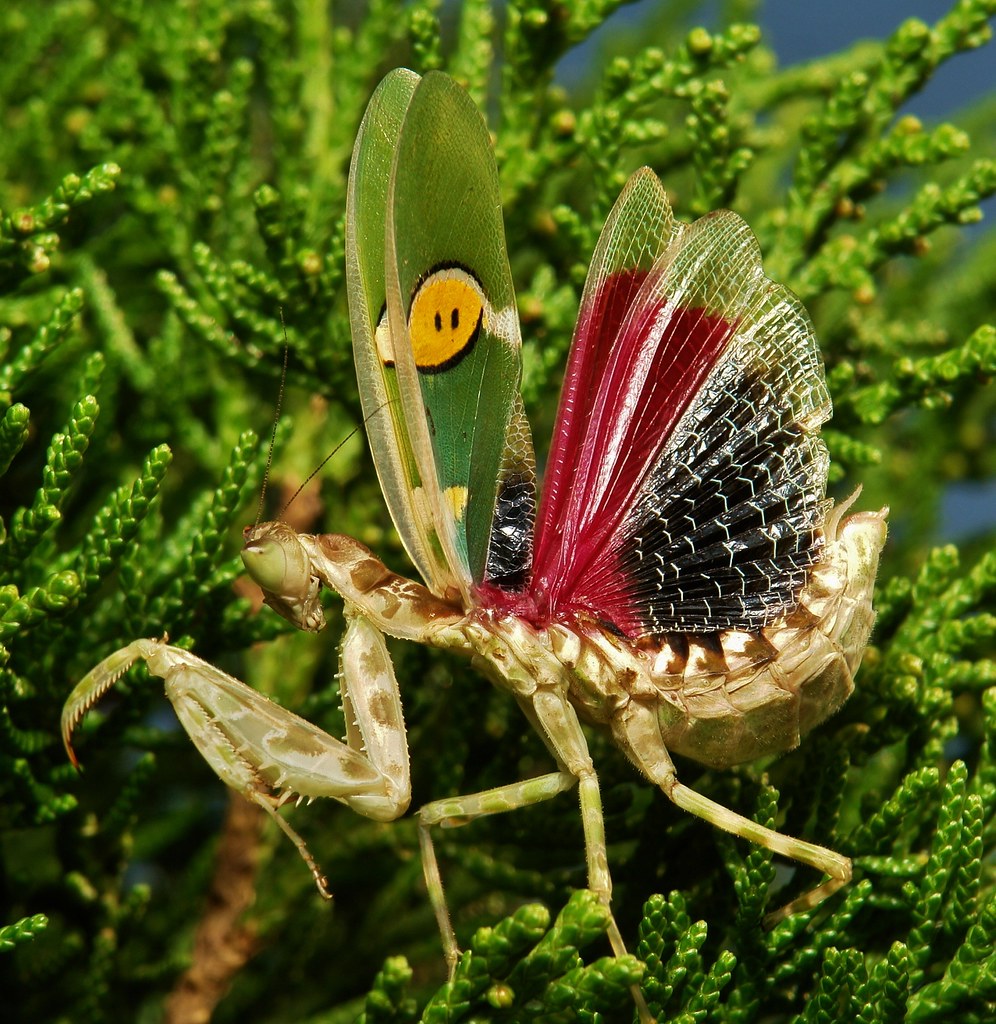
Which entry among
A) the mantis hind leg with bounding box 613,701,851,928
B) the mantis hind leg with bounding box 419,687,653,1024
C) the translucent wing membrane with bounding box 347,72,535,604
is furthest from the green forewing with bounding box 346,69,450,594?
the mantis hind leg with bounding box 613,701,851,928

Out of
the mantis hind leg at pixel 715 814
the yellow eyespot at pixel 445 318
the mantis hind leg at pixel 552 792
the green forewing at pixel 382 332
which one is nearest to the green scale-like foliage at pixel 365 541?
the mantis hind leg at pixel 715 814

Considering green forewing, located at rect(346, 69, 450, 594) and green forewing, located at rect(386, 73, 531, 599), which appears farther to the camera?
green forewing, located at rect(346, 69, 450, 594)

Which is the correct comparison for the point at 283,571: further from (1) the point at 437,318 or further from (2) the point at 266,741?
(1) the point at 437,318

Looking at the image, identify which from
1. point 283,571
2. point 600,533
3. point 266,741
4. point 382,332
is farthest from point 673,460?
point 266,741

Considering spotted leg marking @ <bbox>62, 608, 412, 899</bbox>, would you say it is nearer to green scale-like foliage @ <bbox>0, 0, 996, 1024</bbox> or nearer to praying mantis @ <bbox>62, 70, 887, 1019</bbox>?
praying mantis @ <bbox>62, 70, 887, 1019</bbox>

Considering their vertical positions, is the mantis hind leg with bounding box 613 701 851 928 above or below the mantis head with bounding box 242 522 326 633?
below

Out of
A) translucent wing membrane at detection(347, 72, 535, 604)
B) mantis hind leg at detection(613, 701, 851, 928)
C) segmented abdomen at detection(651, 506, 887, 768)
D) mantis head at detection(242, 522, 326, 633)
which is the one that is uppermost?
translucent wing membrane at detection(347, 72, 535, 604)

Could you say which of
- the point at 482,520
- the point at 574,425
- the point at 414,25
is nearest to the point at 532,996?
the point at 482,520
